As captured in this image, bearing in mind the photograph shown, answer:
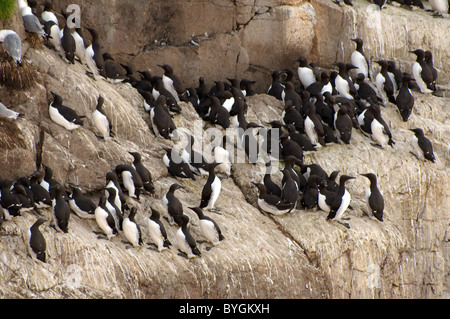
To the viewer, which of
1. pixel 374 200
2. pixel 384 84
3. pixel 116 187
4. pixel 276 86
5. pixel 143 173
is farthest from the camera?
pixel 384 84

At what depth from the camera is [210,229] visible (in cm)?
1259

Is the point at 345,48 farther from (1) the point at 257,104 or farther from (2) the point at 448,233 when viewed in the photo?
(2) the point at 448,233

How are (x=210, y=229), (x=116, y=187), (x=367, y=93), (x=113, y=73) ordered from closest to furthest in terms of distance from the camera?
1. (x=210, y=229)
2. (x=116, y=187)
3. (x=113, y=73)
4. (x=367, y=93)

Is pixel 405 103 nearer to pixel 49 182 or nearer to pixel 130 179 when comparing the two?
pixel 130 179

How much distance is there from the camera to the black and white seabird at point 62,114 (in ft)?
42.5

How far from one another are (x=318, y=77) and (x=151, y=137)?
4.06 metres

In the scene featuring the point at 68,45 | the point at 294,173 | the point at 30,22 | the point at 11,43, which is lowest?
the point at 294,173

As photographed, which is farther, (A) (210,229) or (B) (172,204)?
(B) (172,204)

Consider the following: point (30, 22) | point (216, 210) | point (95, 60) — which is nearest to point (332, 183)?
point (216, 210)

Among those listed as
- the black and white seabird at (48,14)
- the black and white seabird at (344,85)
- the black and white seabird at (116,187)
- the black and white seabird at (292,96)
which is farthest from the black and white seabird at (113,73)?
the black and white seabird at (344,85)

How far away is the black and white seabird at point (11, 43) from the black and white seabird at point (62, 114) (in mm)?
801

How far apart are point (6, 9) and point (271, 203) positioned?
4767 mm

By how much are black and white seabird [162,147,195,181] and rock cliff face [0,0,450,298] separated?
130mm

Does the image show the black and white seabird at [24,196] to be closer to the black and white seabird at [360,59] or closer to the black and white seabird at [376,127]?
the black and white seabird at [376,127]
